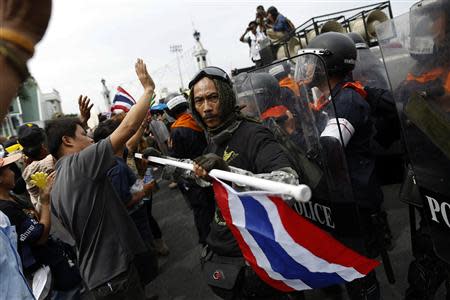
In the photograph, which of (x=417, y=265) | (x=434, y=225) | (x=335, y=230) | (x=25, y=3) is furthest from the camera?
(x=417, y=265)

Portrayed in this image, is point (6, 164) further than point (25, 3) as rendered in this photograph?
Yes

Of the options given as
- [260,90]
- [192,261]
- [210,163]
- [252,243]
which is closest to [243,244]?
[252,243]

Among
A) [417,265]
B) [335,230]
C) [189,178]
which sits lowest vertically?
[417,265]

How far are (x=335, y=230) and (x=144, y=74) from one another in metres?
1.56

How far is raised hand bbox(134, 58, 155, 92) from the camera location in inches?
90.4

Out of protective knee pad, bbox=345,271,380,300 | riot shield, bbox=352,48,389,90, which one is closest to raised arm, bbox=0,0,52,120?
protective knee pad, bbox=345,271,380,300

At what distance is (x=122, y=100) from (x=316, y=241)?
3250 millimetres

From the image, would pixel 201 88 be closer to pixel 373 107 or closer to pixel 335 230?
pixel 335 230

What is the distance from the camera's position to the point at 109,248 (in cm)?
217

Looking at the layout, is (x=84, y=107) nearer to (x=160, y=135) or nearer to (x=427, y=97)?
(x=427, y=97)

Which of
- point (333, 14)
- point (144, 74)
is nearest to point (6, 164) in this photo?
point (144, 74)

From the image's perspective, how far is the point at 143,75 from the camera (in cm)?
231

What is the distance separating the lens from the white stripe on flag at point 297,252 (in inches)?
56.0

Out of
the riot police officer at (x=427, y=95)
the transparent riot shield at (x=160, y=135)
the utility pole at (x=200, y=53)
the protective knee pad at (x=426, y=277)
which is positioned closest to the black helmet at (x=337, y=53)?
the riot police officer at (x=427, y=95)
